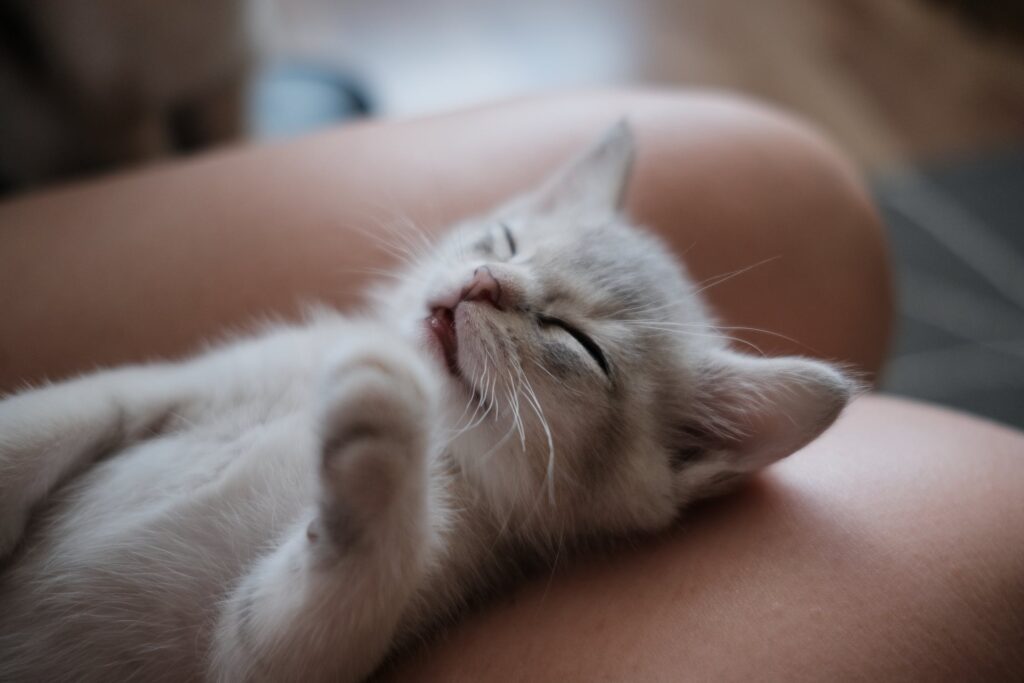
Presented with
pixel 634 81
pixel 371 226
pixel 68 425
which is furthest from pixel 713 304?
pixel 634 81

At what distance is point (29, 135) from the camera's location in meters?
1.47

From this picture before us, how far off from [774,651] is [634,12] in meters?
3.15

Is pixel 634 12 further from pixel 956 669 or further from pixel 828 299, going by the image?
pixel 956 669

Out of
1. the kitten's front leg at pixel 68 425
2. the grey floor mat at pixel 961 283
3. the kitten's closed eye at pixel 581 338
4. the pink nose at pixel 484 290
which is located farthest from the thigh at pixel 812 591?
the grey floor mat at pixel 961 283

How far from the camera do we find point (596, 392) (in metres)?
0.86

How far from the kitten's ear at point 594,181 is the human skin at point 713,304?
0.08 metres

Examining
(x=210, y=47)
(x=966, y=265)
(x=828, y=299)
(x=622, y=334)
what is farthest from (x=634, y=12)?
(x=622, y=334)

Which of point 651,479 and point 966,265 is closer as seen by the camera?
point 651,479

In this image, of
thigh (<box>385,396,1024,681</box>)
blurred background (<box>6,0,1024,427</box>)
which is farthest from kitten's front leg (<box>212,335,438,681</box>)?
blurred background (<box>6,0,1024,427</box>)

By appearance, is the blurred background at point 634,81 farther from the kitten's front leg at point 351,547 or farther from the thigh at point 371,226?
the kitten's front leg at point 351,547

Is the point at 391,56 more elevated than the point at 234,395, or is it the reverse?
the point at 391,56

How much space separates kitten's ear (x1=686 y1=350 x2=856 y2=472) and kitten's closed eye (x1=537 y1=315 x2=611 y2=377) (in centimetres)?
14

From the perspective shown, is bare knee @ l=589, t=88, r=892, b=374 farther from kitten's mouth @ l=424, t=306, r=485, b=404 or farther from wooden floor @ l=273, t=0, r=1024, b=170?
wooden floor @ l=273, t=0, r=1024, b=170

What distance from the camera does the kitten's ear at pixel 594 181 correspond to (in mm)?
1104
